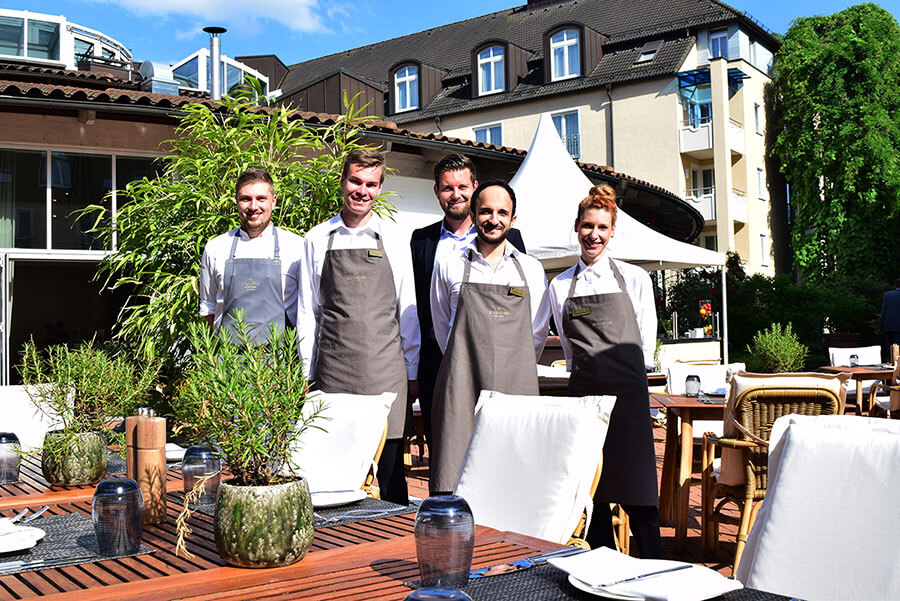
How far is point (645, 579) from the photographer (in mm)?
1529

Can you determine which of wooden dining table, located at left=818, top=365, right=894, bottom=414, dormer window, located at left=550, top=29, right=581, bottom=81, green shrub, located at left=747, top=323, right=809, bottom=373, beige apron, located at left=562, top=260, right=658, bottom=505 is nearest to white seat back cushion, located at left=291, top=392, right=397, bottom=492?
beige apron, located at left=562, top=260, right=658, bottom=505

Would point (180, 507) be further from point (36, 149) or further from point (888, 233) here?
point (888, 233)

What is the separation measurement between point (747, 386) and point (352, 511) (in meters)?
2.37

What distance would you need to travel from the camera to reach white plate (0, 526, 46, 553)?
71.2 inches

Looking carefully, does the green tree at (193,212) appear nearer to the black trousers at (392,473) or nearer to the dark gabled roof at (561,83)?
the black trousers at (392,473)

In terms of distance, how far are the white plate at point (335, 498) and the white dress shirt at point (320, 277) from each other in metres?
1.59

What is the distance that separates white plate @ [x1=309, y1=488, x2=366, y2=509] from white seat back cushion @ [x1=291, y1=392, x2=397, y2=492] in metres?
0.48

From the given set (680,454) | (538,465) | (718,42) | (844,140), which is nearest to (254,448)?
(538,465)

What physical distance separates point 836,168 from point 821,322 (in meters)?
8.71

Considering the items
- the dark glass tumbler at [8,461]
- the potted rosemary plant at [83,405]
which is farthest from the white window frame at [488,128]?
the potted rosemary plant at [83,405]

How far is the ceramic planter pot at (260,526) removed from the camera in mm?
1702

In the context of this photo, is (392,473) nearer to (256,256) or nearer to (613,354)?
(613,354)

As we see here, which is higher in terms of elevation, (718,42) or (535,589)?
(718,42)

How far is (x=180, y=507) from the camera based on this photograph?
89.4 inches
